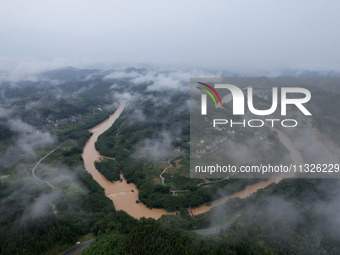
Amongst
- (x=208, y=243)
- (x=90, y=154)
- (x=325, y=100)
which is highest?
(x=325, y=100)

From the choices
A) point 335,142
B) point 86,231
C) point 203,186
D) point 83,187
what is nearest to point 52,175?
point 83,187

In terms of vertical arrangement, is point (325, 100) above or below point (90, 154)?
above

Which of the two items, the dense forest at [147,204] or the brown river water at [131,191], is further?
the brown river water at [131,191]

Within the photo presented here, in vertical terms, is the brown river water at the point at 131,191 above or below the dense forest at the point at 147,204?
below

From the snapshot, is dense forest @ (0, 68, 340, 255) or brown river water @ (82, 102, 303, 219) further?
brown river water @ (82, 102, 303, 219)

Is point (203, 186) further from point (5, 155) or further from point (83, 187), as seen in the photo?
point (5, 155)

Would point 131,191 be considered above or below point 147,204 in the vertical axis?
below

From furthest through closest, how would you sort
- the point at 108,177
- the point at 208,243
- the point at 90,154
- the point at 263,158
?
1. the point at 90,154
2. the point at 263,158
3. the point at 108,177
4. the point at 208,243

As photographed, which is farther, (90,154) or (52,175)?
(90,154)

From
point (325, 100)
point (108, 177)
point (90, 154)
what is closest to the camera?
point (108, 177)

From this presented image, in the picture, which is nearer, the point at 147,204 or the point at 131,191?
the point at 147,204

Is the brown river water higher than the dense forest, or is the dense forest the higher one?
the dense forest
